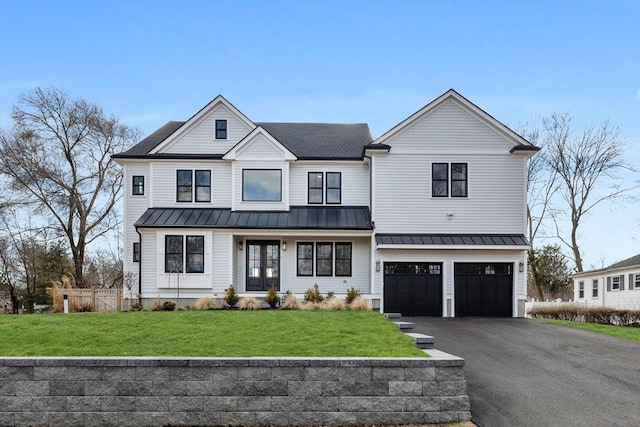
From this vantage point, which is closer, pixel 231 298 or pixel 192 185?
pixel 231 298

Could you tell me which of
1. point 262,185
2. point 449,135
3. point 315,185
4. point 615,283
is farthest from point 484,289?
point 615,283

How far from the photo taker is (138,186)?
21.7 metres

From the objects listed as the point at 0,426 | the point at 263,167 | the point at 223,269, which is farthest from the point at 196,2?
the point at 0,426

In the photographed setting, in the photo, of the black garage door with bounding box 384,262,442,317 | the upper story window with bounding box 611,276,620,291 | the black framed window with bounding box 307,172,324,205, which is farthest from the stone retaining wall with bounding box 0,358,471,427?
the upper story window with bounding box 611,276,620,291

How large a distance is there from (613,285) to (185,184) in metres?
25.6

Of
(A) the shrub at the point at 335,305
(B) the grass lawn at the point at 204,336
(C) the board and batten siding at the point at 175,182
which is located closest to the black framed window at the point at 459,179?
(A) the shrub at the point at 335,305

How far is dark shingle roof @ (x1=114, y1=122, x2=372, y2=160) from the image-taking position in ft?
71.3

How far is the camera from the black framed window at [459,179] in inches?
785

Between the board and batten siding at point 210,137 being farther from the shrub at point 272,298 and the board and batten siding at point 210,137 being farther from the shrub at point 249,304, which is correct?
the shrub at point 249,304

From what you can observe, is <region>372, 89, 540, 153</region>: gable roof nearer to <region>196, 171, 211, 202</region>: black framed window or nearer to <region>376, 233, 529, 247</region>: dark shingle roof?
<region>376, 233, 529, 247</region>: dark shingle roof

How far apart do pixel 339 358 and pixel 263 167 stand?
48.0ft

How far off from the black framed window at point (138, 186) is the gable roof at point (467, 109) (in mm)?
10352

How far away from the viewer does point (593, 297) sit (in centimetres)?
3194

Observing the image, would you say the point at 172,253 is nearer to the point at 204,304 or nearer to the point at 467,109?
the point at 204,304
